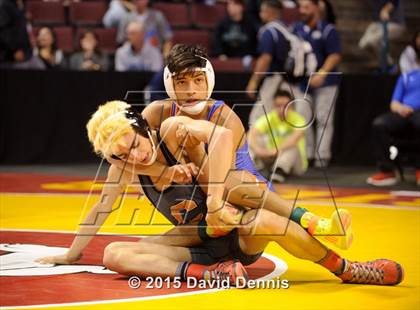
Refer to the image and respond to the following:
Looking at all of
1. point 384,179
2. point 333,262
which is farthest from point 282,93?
point 333,262

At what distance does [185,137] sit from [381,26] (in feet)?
26.3

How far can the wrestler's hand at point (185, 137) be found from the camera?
163 inches

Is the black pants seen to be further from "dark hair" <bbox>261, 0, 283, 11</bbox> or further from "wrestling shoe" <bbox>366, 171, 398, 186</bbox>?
"dark hair" <bbox>261, 0, 283, 11</bbox>

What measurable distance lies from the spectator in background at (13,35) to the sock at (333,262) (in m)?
7.02

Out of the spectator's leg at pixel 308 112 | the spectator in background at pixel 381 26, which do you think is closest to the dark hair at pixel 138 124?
the spectator's leg at pixel 308 112

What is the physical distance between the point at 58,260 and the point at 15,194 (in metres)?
3.38

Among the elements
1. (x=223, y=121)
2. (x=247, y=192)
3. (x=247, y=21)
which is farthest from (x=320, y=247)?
(x=247, y=21)

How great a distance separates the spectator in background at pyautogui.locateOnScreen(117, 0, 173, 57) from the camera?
37.6 ft

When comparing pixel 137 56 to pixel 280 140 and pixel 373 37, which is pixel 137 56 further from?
pixel 373 37

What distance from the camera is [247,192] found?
4.45m

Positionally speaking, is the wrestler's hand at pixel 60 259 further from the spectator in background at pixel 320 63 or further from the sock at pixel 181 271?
the spectator in background at pixel 320 63

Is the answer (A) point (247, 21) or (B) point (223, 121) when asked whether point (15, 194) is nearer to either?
(B) point (223, 121)

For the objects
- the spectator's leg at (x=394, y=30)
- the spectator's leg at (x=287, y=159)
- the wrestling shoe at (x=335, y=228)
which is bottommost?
the spectator's leg at (x=287, y=159)

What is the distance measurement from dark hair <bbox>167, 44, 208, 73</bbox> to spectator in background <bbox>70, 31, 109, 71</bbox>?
6.48 meters
